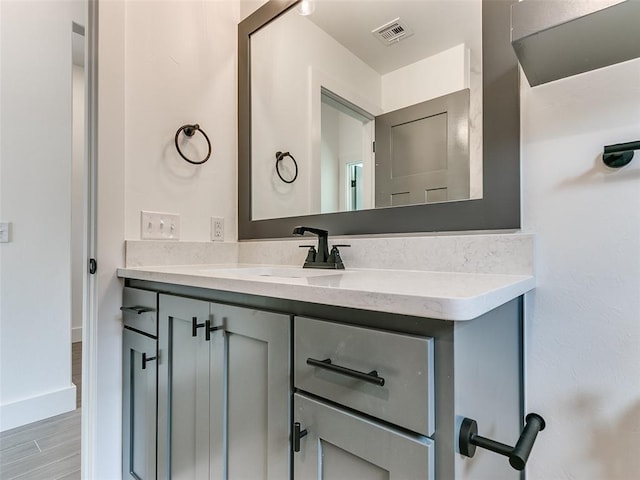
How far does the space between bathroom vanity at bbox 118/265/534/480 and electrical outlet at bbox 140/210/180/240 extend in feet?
0.89

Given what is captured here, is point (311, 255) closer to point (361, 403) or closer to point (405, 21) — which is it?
point (361, 403)

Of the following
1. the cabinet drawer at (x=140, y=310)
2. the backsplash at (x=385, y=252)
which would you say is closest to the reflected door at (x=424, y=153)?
the backsplash at (x=385, y=252)

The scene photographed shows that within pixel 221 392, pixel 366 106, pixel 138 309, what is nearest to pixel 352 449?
pixel 221 392

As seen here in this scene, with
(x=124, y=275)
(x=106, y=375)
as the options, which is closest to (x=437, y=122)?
(x=124, y=275)

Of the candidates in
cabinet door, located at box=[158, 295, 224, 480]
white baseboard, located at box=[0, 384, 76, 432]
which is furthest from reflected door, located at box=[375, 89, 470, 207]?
white baseboard, located at box=[0, 384, 76, 432]

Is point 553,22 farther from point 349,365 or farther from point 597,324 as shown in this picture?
point 349,365

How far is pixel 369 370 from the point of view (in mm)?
582

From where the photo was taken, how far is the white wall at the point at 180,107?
132cm

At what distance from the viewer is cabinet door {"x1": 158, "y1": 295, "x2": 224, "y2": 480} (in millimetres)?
915

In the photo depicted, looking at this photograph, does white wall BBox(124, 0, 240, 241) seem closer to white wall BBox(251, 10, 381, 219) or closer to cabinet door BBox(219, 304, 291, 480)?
white wall BBox(251, 10, 381, 219)

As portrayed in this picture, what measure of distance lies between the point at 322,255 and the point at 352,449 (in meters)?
0.71

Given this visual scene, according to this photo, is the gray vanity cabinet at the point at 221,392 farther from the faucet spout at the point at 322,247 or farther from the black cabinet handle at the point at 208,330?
the faucet spout at the point at 322,247

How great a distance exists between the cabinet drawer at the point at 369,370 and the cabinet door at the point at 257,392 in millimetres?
64

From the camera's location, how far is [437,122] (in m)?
1.08
